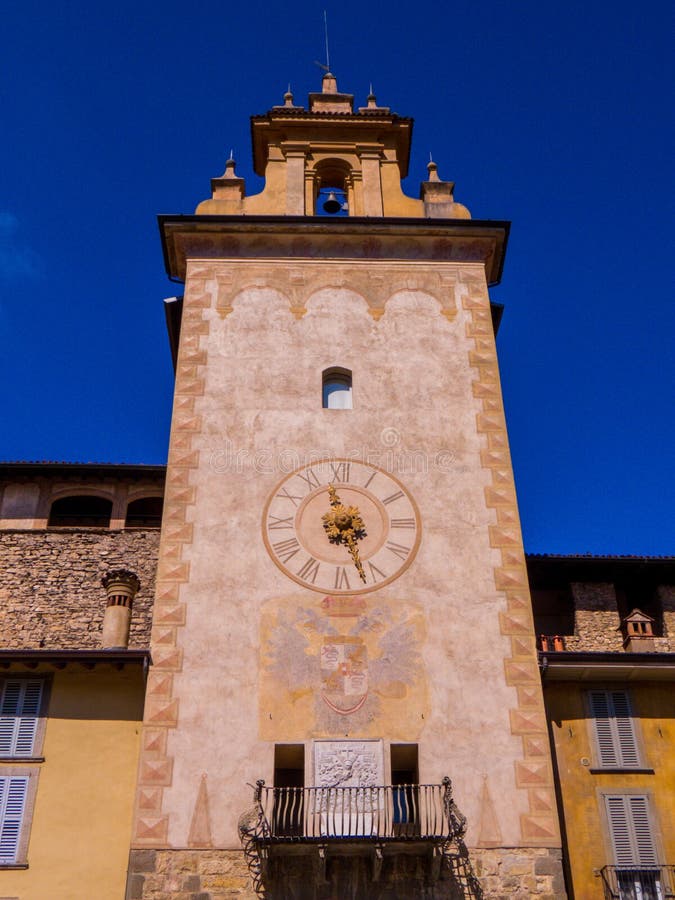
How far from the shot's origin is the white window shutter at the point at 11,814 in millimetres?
15375

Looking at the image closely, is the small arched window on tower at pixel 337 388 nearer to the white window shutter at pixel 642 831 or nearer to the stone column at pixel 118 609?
the stone column at pixel 118 609

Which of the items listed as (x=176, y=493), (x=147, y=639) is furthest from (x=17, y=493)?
(x=176, y=493)

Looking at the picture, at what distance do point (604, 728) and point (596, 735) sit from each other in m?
0.19

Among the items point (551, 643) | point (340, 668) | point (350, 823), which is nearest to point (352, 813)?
point (350, 823)

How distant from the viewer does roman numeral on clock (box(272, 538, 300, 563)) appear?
1788 cm

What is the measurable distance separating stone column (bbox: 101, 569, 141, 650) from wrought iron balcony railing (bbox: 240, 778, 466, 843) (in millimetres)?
5128

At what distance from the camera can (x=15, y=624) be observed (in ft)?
75.9

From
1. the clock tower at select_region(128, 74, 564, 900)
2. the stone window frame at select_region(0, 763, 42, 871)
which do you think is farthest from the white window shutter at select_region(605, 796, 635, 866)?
the stone window frame at select_region(0, 763, 42, 871)

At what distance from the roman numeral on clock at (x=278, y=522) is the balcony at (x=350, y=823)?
14.4ft

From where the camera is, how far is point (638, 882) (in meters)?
15.7

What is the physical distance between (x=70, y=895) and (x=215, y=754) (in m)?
2.63

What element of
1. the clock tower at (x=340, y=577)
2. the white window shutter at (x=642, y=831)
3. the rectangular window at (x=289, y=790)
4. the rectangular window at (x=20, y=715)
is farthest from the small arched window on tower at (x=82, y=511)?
the white window shutter at (x=642, y=831)

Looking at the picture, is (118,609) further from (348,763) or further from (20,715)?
(348,763)

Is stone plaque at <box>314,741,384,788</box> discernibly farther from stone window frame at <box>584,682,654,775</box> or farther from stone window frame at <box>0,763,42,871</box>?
stone window frame at <box>0,763,42,871</box>
